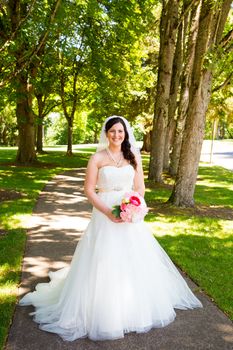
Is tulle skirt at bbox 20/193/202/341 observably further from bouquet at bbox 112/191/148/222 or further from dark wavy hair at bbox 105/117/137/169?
dark wavy hair at bbox 105/117/137/169

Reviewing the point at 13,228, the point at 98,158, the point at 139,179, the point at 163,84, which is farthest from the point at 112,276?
the point at 163,84

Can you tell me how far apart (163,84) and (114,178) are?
11.8 meters

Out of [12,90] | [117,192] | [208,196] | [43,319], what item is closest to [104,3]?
[12,90]

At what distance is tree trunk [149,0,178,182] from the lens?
1547 cm

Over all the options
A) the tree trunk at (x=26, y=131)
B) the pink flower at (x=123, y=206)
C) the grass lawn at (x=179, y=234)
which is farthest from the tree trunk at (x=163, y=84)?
the pink flower at (x=123, y=206)

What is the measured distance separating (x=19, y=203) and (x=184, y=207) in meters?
5.32

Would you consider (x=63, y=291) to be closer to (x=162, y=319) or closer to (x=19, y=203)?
(x=162, y=319)

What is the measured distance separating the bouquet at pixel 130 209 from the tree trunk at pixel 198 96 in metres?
7.07

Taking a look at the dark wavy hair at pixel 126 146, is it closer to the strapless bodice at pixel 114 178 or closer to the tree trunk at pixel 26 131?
the strapless bodice at pixel 114 178

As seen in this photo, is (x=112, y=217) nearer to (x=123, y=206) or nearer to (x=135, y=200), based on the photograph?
(x=123, y=206)

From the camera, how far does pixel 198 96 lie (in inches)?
453

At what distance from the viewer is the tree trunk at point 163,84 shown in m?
15.5

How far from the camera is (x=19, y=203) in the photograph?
1237 cm

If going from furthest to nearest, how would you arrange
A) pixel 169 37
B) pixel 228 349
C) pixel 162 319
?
pixel 169 37 < pixel 162 319 < pixel 228 349
